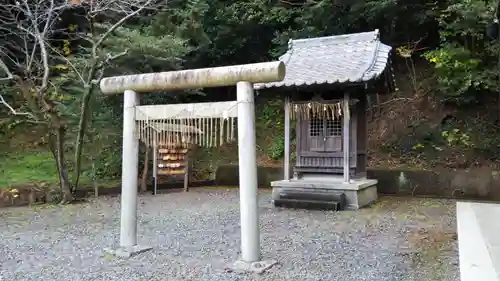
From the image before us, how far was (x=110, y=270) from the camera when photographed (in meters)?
4.52

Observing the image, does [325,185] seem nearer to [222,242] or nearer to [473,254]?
[222,242]

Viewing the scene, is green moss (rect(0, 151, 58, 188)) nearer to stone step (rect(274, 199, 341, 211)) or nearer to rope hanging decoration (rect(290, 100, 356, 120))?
stone step (rect(274, 199, 341, 211))

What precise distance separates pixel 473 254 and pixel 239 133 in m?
2.47

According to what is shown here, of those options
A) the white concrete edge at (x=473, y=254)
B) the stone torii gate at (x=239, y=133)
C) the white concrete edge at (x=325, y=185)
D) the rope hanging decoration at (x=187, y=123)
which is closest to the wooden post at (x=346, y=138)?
the white concrete edge at (x=325, y=185)

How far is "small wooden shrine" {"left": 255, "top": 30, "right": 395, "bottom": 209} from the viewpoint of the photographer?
8.16m

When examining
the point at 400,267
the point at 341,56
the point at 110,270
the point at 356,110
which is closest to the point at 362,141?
the point at 356,110

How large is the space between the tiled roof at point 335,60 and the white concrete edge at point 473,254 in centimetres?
354

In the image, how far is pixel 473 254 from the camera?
356cm

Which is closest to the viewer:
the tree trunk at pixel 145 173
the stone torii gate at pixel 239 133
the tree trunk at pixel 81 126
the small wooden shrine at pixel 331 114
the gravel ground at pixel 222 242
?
the gravel ground at pixel 222 242

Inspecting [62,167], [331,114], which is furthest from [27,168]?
[331,114]

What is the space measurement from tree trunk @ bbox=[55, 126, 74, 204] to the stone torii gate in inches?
168

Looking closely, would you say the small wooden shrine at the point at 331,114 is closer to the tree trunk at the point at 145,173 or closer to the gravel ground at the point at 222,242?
the gravel ground at the point at 222,242

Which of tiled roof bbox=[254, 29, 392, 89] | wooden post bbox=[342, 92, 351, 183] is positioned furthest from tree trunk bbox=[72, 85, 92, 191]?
wooden post bbox=[342, 92, 351, 183]

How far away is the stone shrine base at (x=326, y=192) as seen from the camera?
26.9ft
